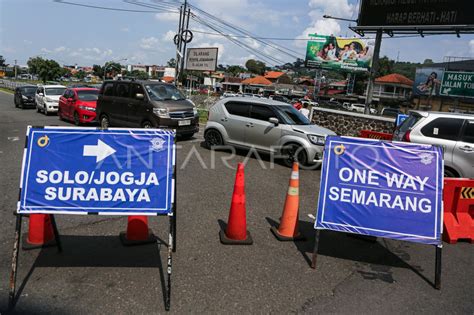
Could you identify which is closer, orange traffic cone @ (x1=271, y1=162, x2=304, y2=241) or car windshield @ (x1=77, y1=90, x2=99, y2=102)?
orange traffic cone @ (x1=271, y1=162, x2=304, y2=241)

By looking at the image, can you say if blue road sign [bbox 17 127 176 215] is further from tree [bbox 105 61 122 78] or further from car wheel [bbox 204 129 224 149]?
tree [bbox 105 61 122 78]

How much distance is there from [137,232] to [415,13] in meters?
19.2

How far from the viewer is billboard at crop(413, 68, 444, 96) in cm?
4558

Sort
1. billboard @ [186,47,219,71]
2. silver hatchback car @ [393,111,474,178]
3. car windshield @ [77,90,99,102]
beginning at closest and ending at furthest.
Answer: silver hatchback car @ [393,111,474,178] → car windshield @ [77,90,99,102] → billboard @ [186,47,219,71]

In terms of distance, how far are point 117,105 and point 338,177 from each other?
10399 millimetres

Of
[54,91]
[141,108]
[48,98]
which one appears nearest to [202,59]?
[54,91]

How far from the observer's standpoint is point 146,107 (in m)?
11.8

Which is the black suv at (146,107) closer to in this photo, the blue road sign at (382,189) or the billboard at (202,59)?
the blue road sign at (382,189)

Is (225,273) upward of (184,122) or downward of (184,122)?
downward

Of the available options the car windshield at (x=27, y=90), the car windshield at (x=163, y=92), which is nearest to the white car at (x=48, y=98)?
the car windshield at (x=27, y=90)

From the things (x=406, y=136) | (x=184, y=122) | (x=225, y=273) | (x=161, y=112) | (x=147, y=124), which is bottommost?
(x=225, y=273)

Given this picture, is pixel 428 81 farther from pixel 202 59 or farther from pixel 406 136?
pixel 406 136

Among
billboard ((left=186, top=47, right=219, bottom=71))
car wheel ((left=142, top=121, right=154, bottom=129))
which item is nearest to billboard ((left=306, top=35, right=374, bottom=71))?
billboard ((left=186, top=47, right=219, bottom=71))

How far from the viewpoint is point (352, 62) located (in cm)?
4666
